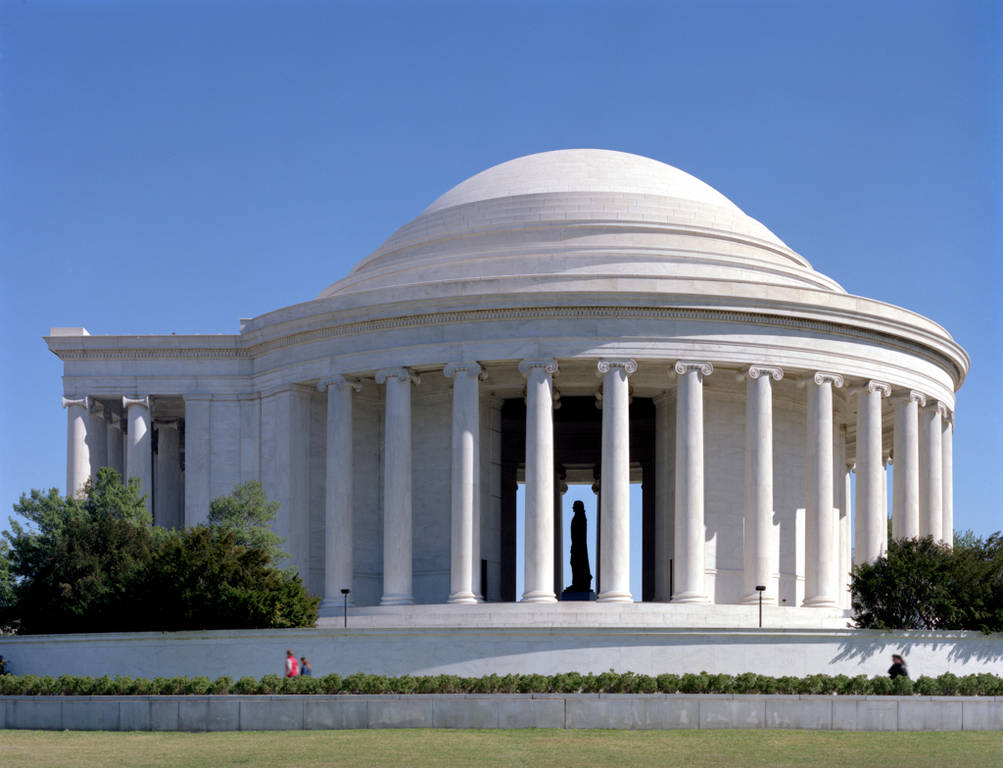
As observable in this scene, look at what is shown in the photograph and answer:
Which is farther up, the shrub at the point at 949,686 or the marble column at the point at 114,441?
the marble column at the point at 114,441

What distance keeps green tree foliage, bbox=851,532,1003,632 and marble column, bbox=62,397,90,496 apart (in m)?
38.5

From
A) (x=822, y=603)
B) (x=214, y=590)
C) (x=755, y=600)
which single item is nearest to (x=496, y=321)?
(x=755, y=600)

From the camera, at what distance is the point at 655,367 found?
6706 centimetres

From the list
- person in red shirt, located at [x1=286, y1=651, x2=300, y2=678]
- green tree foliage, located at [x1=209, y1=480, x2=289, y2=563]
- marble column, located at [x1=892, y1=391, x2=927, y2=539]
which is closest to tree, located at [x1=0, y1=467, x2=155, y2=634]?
green tree foliage, located at [x1=209, y1=480, x2=289, y2=563]

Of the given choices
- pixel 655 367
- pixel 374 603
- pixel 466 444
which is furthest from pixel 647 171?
pixel 374 603

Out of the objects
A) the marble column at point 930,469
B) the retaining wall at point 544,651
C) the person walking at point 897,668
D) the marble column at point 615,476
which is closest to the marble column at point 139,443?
the retaining wall at point 544,651

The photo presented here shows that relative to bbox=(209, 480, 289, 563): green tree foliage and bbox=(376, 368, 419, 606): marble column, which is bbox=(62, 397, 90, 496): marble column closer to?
bbox=(209, 480, 289, 563): green tree foliage

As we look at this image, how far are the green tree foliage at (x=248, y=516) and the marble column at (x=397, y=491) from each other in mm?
4862

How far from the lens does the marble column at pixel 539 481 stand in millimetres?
63031

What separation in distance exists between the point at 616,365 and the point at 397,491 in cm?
1123

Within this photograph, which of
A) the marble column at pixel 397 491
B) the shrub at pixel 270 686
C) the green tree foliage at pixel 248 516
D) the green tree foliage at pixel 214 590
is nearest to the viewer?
the shrub at pixel 270 686

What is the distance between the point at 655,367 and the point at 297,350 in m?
17.0

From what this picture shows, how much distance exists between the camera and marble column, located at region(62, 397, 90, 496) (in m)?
73.6

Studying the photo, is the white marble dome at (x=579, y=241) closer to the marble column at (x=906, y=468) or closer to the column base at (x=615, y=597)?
the marble column at (x=906, y=468)
